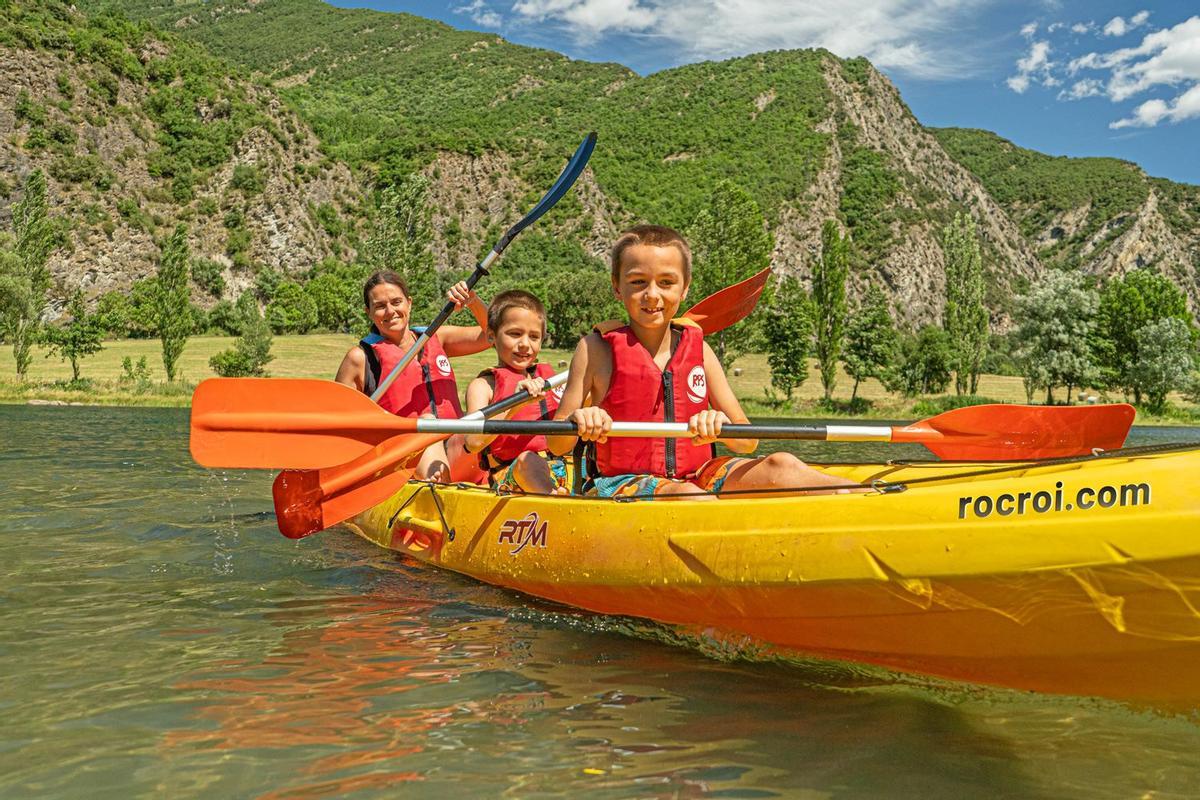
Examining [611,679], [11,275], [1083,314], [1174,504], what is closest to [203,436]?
[611,679]

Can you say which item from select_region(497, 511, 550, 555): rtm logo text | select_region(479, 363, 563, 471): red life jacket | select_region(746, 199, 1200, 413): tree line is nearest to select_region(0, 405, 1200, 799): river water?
select_region(497, 511, 550, 555): rtm logo text

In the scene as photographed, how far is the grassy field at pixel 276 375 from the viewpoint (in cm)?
2592

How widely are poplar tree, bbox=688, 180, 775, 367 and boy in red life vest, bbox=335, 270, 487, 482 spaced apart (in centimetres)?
2607

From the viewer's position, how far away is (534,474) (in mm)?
4508

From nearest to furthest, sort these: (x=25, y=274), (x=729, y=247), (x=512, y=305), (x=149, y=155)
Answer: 1. (x=512, y=305)
2. (x=25, y=274)
3. (x=729, y=247)
4. (x=149, y=155)

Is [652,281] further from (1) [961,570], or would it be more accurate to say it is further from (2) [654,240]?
(1) [961,570]

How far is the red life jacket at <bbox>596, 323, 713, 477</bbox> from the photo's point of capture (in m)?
3.90

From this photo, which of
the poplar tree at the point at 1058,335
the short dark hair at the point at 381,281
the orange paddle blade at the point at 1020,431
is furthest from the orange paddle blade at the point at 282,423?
the poplar tree at the point at 1058,335

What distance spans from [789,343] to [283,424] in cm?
2924

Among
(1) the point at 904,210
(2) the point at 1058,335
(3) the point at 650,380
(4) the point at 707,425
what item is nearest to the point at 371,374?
(3) the point at 650,380

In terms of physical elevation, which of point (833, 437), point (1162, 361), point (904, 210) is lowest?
point (1162, 361)

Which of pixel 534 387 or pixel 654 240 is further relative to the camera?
pixel 534 387

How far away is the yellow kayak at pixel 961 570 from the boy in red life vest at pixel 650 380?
352 mm

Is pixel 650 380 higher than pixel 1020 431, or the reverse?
pixel 650 380
